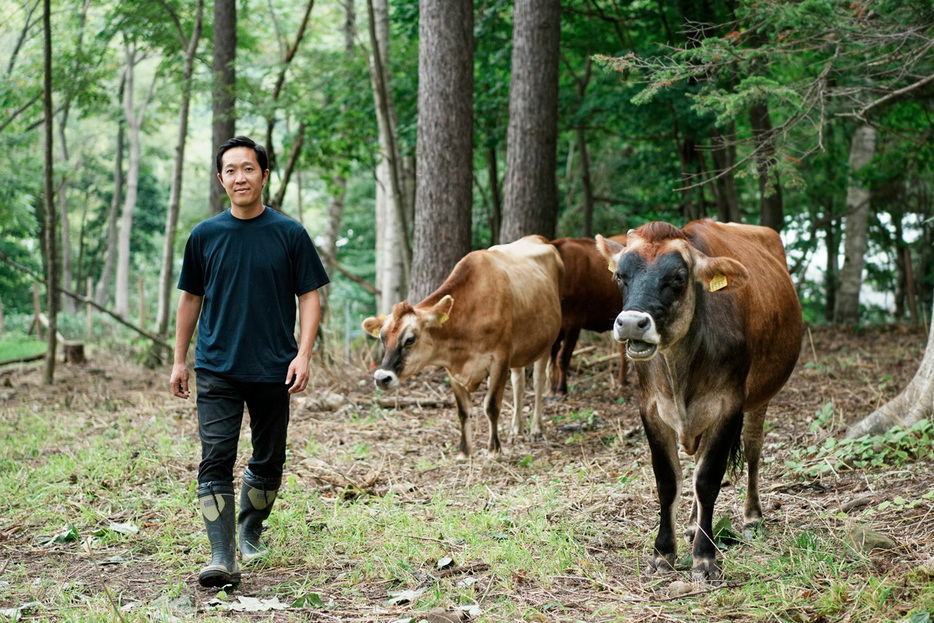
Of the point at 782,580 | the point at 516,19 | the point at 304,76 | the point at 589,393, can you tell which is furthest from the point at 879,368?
the point at 304,76

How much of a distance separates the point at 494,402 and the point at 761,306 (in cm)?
298

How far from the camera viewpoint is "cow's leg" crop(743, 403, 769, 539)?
4840mm

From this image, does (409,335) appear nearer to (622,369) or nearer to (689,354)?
(689,354)

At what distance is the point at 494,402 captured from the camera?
728cm

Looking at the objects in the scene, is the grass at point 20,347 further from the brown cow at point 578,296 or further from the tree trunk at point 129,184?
the brown cow at point 578,296

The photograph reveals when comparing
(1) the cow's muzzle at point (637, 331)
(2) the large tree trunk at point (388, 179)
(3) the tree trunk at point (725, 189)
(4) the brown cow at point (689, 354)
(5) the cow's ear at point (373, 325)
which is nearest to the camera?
(1) the cow's muzzle at point (637, 331)

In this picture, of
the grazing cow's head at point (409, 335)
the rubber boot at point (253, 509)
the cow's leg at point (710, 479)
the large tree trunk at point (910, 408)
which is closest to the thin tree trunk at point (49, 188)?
the grazing cow's head at point (409, 335)

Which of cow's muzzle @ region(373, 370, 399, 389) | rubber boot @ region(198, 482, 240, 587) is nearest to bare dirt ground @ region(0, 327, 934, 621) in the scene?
rubber boot @ region(198, 482, 240, 587)

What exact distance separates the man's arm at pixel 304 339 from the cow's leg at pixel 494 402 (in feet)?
9.29

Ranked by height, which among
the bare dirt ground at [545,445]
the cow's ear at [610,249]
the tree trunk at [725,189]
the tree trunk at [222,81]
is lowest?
the bare dirt ground at [545,445]

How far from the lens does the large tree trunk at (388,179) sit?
37.6 ft

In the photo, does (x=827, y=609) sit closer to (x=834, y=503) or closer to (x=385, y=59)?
(x=834, y=503)

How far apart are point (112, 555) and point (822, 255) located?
873 inches

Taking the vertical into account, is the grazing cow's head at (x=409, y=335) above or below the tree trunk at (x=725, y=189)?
below
